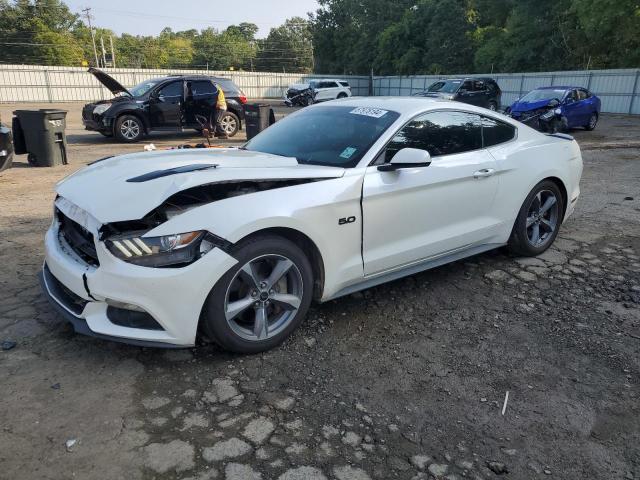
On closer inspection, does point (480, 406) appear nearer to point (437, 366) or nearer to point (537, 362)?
point (437, 366)

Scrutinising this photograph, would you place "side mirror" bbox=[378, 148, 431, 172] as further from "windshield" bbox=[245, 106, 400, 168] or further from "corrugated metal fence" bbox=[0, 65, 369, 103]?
"corrugated metal fence" bbox=[0, 65, 369, 103]

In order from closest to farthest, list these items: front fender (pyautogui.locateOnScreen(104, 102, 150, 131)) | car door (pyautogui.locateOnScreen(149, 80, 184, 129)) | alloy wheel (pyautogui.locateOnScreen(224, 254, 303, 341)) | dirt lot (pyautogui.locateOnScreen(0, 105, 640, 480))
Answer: dirt lot (pyautogui.locateOnScreen(0, 105, 640, 480)) < alloy wheel (pyautogui.locateOnScreen(224, 254, 303, 341)) < front fender (pyautogui.locateOnScreen(104, 102, 150, 131)) < car door (pyautogui.locateOnScreen(149, 80, 184, 129))

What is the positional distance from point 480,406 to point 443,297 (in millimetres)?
1413

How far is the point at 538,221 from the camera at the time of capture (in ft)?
16.1

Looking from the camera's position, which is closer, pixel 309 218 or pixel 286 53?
pixel 309 218

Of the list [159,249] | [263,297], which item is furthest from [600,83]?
[159,249]

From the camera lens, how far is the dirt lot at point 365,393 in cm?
230

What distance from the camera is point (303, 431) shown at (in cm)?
249

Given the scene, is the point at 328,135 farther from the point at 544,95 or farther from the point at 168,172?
the point at 544,95

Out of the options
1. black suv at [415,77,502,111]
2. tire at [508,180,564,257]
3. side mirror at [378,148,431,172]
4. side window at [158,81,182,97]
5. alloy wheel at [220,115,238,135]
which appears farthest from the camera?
black suv at [415,77,502,111]

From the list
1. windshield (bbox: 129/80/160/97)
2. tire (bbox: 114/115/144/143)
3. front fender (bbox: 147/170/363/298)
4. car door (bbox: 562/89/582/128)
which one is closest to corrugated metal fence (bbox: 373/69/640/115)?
car door (bbox: 562/89/582/128)

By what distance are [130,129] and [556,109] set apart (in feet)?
42.6

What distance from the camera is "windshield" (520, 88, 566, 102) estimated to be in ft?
54.7

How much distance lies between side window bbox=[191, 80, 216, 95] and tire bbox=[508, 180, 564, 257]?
11.4 meters
